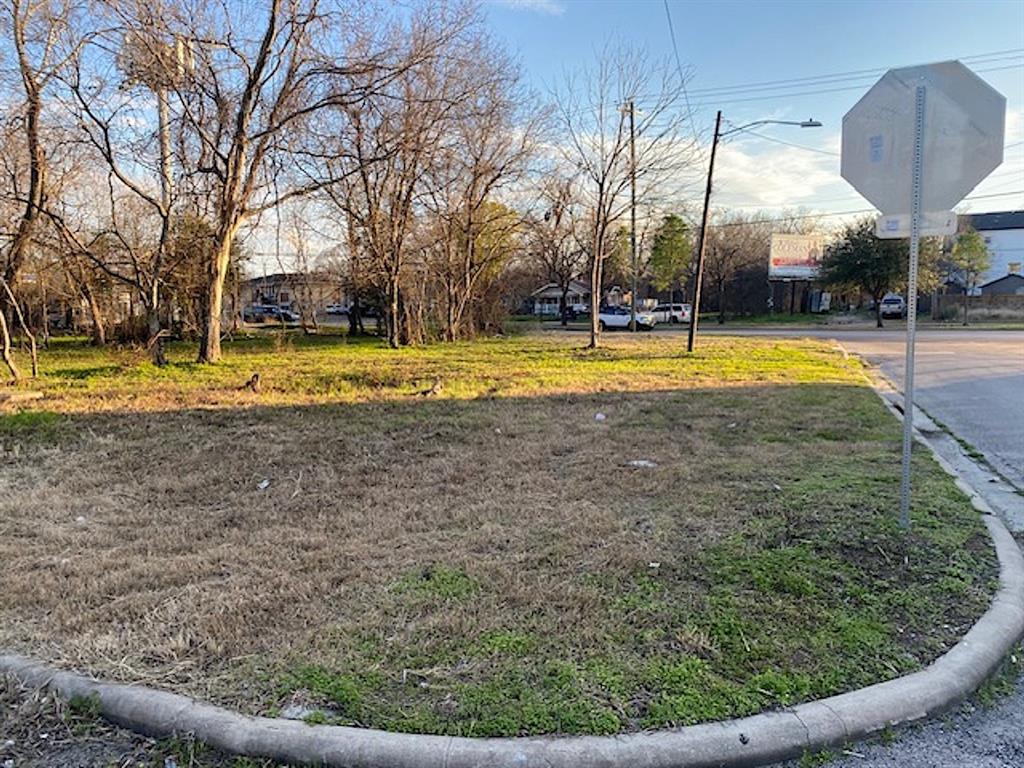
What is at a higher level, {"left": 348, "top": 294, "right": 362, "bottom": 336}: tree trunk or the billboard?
the billboard

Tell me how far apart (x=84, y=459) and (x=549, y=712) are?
604cm

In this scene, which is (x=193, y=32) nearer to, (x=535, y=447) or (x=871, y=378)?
(x=535, y=447)

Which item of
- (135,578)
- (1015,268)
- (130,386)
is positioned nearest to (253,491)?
(135,578)

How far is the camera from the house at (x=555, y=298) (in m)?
54.4

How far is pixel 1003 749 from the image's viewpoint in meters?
2.27

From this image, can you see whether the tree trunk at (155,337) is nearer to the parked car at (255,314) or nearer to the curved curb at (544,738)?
the curved curb at (544,738)

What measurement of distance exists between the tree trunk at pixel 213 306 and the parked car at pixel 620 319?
88.2ft

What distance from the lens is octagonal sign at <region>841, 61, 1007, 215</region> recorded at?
12.4 ft

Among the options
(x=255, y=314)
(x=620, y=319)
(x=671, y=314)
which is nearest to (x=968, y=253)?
(x=671, y=314)

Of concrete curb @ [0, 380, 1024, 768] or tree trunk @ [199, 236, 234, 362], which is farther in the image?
tree trunk @ [199, 236, 234, 362]

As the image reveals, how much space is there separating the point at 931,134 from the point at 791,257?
4605 centimetres

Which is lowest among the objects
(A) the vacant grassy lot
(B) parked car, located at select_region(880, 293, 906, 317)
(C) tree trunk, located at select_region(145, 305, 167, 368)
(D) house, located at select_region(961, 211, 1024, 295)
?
(A) the vacant grassy lot

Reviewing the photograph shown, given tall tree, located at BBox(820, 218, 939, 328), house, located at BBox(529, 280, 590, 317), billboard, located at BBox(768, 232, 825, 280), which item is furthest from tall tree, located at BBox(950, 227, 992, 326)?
house, located at BBox(529, 280, 590, 317)

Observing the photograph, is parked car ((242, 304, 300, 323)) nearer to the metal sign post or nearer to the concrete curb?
the metal sign post
